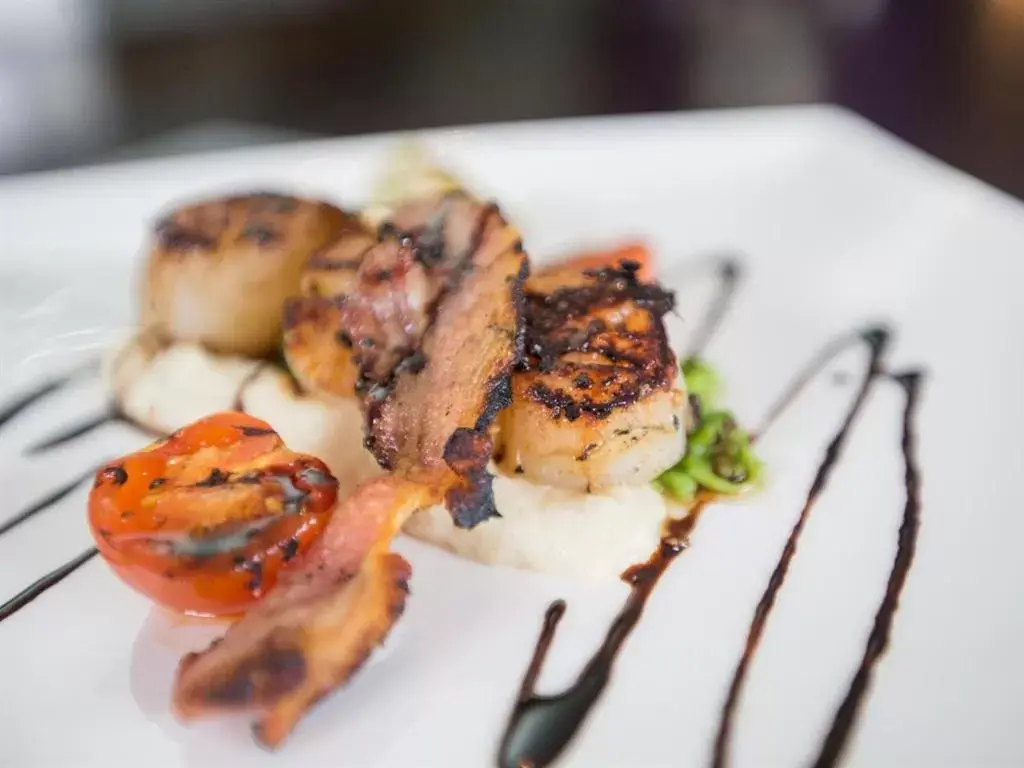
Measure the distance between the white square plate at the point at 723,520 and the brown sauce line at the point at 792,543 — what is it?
0.8 inches

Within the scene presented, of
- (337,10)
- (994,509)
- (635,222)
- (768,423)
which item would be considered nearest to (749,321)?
(768,423)

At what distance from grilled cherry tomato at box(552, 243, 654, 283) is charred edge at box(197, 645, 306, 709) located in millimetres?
1664

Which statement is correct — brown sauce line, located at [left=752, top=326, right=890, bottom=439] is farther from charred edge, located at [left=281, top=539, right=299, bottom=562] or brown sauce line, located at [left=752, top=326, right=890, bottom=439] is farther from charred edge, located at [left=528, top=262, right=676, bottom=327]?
charred edge, located at [left=281, top=539, right=299, bottom=562]

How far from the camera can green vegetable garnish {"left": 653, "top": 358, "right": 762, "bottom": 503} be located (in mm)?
2246

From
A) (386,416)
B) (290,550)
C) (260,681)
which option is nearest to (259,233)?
(386,416)

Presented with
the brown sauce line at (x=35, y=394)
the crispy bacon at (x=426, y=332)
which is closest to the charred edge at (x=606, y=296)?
the crispy bacon at (x=426, y=332)

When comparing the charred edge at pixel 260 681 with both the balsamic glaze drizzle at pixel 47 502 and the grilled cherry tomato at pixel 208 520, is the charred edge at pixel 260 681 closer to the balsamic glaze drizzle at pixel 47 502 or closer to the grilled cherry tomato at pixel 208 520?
the grilled cherry tomato at pixel 208 520

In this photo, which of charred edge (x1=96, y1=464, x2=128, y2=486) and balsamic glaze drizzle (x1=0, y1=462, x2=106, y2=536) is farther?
balsamic glaze drizzle (x1=0, y1=462, x2=106, y2=536)

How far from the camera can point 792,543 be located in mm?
2055

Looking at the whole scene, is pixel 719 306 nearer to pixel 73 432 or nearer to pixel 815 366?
pixel 815 366

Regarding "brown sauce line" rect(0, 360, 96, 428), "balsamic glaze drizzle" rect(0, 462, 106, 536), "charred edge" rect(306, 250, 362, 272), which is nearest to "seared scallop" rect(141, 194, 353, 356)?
"charred edge" rect(306, 250, 362, 272)

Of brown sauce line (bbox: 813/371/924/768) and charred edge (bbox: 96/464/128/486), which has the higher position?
brown sauce line (bbox: 813/371/924/768)

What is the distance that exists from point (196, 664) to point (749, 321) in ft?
6.51

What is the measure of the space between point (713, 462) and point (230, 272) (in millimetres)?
1492
